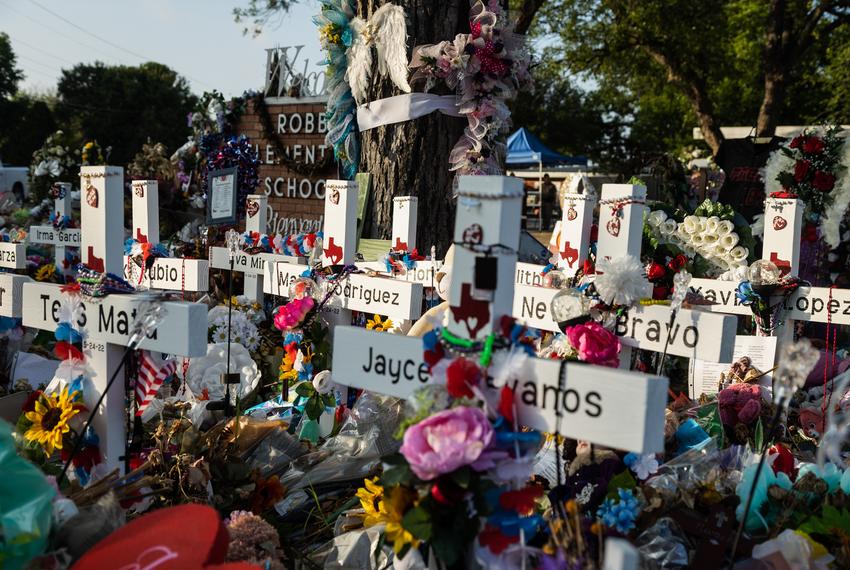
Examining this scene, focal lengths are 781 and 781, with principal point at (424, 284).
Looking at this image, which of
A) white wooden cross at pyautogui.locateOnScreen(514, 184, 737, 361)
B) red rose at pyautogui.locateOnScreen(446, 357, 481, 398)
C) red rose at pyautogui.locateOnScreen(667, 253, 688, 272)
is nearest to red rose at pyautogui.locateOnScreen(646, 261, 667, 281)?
red rose at pyautogui.locateOnScreen(667, 253, 688, 272)

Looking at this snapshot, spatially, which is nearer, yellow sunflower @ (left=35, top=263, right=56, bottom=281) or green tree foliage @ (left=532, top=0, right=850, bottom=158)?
yellow sunflower @ (left=35, top=263, right=56, bottom=281)

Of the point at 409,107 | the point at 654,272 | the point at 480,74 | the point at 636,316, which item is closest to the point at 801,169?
the point at 480,74

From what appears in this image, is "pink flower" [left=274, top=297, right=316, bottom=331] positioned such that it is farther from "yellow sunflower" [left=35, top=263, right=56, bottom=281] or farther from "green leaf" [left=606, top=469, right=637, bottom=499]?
"yellow sunflower" [left=35, top=263, right=56, bottom=281]

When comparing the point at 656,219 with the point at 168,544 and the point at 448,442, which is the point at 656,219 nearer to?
the point at 448,442

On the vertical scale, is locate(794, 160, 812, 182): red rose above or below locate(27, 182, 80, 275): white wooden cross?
above

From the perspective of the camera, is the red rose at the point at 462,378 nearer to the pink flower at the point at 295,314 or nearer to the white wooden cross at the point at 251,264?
the pink flower at the point at 295,314

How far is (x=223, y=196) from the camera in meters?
5.31

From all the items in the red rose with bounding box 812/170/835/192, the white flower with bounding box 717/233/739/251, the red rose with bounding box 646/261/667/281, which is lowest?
the red rose with bounding box 646/261/667/281

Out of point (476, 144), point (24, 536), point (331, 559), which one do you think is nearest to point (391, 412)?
point (331, 559)

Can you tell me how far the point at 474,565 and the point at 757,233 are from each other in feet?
16.6

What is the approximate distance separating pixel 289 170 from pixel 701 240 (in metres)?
6.27

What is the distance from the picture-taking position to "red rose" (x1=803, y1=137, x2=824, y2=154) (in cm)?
540

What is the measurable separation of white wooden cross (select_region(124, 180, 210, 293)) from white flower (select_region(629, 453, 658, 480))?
264cm

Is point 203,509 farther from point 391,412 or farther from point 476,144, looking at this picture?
point 476,144
